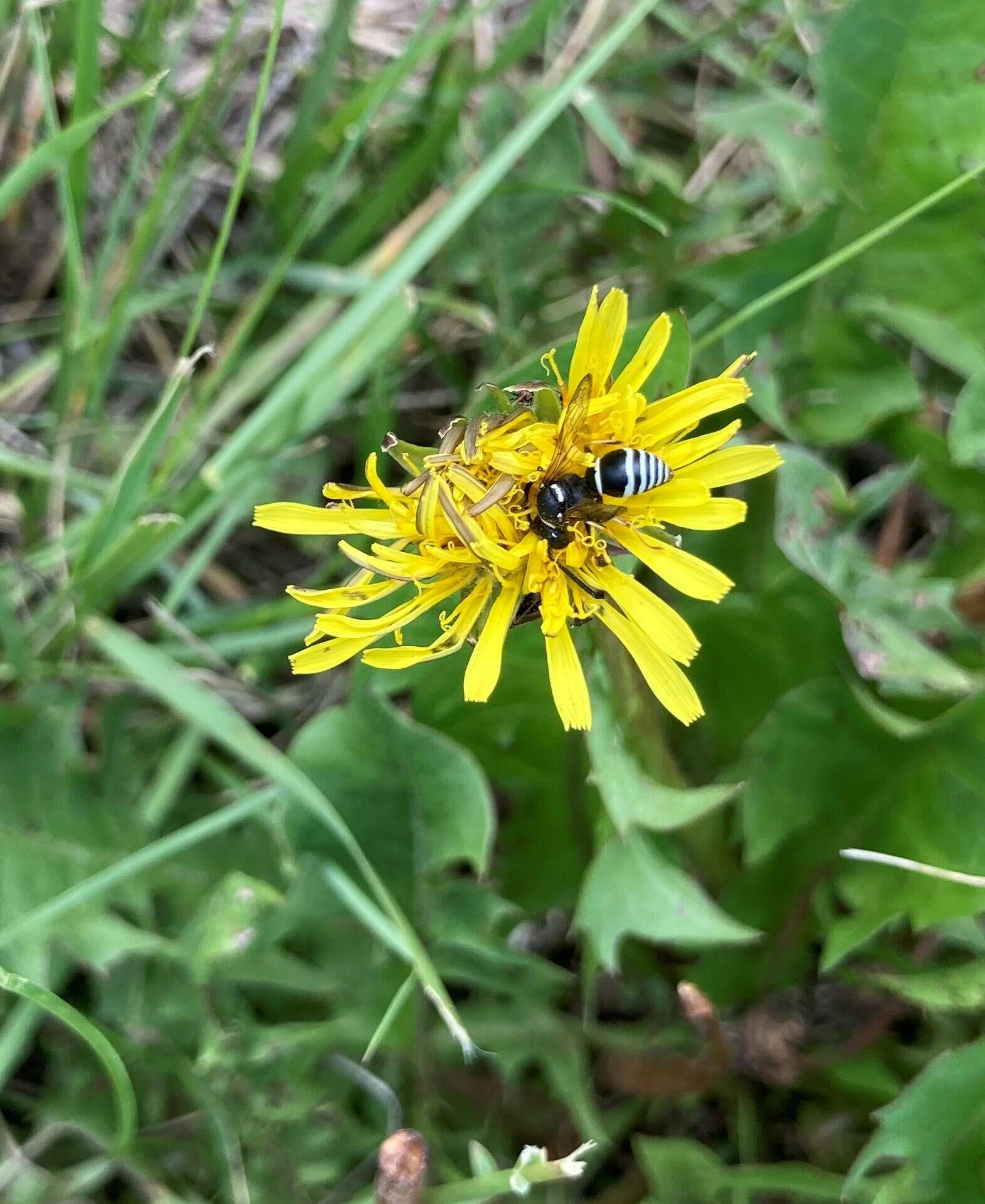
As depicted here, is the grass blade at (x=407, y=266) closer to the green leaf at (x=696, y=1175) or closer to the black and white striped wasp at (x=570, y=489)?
the black and white striped wasp at (x=570, y=489)

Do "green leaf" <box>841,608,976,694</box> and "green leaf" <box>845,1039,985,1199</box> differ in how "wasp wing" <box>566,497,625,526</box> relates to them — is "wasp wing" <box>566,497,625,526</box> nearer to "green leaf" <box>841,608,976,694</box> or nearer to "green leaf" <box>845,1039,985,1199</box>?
"green leaf" <box>841,608,976,694</box>

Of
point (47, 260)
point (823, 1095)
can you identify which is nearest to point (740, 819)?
point (823, 1095)

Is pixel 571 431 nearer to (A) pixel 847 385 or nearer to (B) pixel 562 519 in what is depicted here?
(B) pixel 562 519

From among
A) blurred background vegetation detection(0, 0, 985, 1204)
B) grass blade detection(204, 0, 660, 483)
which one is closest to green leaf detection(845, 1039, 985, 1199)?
blurred background vegetation detection(0, 0, 985, 1204)

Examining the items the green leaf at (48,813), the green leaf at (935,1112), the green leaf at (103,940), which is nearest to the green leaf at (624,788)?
the green leaf at (935,1112)

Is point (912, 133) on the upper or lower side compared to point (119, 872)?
upper

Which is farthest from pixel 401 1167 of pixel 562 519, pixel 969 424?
pixel 969 424

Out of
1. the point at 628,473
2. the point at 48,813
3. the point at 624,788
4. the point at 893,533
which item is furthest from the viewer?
the point at 893,533
